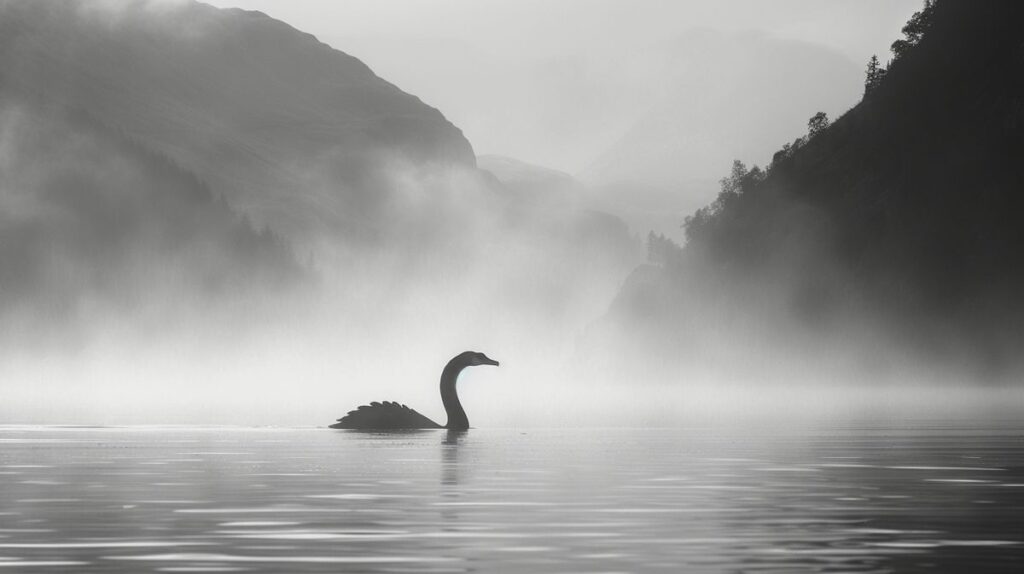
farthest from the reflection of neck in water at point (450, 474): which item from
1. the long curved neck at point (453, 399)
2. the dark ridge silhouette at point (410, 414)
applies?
the dark ridge silhouette at point (410, 414)

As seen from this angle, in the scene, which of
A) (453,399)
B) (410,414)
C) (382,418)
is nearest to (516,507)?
(453,399)

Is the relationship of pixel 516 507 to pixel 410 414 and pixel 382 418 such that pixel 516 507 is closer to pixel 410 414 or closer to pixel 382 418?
pixel 382 418

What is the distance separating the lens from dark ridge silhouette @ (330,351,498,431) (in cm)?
6147

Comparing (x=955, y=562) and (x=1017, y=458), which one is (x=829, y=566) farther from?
(x=1017, y=458)

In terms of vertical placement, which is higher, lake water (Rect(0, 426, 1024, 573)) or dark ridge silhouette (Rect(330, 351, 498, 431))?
dark ridge silhouette (Rect(330, 351, 498, 431))

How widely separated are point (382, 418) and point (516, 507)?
3419 centimetres

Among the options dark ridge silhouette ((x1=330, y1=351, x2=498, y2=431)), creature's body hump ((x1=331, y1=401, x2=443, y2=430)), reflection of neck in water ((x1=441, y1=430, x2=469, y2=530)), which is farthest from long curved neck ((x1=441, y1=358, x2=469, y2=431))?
creature's body hump ((x1=331, y1=401, x2=443, y2=430))

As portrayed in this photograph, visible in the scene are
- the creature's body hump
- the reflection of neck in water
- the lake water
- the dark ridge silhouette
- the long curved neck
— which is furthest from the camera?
the creature's body hump

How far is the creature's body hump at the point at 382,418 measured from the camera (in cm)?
6184

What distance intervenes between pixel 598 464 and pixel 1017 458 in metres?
10.9

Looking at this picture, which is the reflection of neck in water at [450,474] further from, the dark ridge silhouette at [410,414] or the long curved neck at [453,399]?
the dark ridge silhouette at [410,414]

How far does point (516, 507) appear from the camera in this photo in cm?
2862

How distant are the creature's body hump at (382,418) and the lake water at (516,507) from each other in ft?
35.4

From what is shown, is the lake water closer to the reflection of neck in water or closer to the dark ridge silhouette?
the reflection of neck in water
